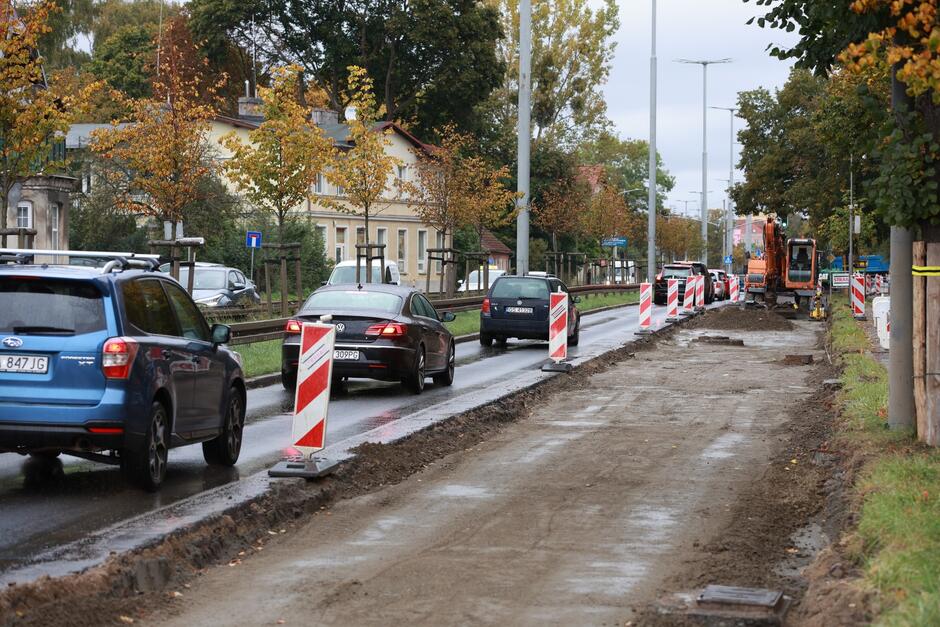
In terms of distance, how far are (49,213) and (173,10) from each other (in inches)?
1645

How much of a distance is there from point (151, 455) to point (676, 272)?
5389 centimetres

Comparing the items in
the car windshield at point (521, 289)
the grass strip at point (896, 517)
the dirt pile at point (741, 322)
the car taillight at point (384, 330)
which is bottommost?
the dirt pile at point (741, 322)

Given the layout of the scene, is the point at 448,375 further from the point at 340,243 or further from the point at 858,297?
the point at 340,243

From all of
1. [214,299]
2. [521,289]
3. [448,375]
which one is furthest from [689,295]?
[448,375]

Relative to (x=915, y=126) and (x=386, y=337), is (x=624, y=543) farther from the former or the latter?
(x=386, y=337)

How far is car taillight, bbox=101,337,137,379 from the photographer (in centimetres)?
984

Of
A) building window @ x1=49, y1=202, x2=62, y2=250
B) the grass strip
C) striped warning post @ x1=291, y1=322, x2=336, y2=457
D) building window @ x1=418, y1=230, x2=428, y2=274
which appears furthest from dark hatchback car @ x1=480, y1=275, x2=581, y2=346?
building window @ x1=418, y1=230, x2=428, y2=274

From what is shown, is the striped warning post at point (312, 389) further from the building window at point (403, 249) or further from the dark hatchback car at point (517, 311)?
the building window at point (403, 249)

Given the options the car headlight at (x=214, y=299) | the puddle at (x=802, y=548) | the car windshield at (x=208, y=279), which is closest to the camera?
the puddle at (x=802, y=548)

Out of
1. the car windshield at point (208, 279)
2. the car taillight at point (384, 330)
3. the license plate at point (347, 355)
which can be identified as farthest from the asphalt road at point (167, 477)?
the car windshield at point (208, 279)

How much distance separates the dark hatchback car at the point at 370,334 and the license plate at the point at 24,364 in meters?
8.65

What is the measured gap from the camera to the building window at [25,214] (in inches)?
1674

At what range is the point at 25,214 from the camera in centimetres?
4312

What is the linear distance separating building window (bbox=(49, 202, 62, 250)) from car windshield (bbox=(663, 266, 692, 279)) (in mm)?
28635
